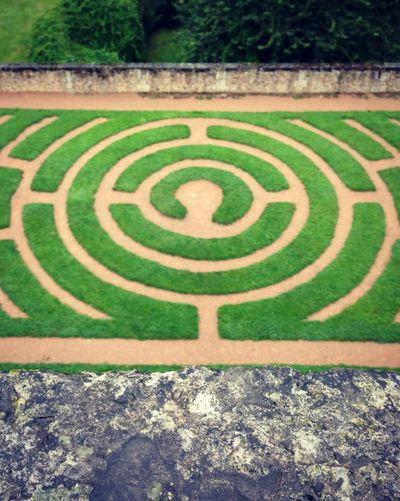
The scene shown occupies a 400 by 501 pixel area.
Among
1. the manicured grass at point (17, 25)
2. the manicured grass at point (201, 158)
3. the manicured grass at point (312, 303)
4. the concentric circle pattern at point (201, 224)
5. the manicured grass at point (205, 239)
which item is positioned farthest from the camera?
the manicured grass at point (17, 25)

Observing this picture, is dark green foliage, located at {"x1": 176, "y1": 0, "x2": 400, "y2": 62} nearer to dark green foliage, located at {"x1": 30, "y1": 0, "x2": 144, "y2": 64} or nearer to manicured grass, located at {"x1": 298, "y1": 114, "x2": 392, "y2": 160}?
manicured grass, located at {"x1": 298, "y1": 114, "x2": 392, "y2": 160}

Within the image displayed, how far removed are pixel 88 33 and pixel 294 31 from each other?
1301cm

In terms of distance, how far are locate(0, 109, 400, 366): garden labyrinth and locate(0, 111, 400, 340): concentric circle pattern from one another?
0.07 metres

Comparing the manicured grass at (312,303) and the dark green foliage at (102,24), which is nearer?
the manicured grass at (312,303)

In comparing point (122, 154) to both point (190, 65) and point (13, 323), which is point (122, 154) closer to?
point (190, 65)

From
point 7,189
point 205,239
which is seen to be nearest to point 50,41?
point 7,189

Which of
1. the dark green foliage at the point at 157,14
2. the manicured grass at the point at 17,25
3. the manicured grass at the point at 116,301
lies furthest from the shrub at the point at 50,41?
the manicured grass at the point at 116,301

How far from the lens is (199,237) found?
23.8 m

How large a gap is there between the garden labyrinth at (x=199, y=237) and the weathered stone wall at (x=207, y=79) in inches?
79.6

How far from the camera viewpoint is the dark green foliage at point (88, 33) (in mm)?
33031

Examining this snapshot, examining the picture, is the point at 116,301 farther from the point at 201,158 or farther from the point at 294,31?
the point at 294,31

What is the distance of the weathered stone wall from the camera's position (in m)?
30.5

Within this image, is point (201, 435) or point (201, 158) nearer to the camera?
point (201, 435)

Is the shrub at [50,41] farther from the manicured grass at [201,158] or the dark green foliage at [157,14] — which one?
the manicured grass at [201,158]
